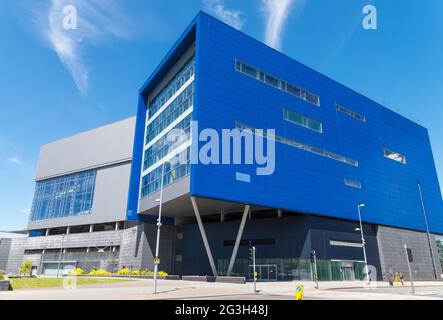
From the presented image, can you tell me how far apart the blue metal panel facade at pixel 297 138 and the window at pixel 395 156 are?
1.10m

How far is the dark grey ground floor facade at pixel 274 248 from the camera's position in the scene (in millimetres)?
48656

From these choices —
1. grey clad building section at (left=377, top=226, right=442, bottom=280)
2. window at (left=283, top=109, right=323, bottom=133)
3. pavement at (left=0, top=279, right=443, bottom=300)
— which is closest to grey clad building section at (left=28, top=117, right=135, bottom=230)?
window at (left=283, top=109, right=323, bottom=133)

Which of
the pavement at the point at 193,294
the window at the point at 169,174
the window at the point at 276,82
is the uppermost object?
the window at the point at 276,82

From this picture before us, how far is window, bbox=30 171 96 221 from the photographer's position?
3226 inches

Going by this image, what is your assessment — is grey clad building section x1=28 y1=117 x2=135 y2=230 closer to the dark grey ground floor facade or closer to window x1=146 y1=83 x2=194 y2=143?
the dark grey ground floor facade

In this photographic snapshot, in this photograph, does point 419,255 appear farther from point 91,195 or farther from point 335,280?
point 91,195

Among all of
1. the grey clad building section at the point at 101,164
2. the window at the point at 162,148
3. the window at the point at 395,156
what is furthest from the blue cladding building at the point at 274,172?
the grey clad building section at the point at 101,164

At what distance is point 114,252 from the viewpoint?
72188mm

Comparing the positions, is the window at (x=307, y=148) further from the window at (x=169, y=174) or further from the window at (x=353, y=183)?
the window at (x=169, y=174)

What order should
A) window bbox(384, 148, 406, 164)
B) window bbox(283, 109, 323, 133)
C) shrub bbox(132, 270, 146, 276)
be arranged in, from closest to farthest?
window bbox(283, 109, 323, 133)
shrub bbox(132, 270, 146, 276)
window bbox(384, 148, 406, 164)

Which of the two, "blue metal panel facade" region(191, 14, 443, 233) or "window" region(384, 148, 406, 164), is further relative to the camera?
"window" region(384, 148, 406, 164)

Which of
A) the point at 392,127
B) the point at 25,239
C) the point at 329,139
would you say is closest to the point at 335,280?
the point at 329,139

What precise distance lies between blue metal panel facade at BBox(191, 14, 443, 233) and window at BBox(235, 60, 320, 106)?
756 mm

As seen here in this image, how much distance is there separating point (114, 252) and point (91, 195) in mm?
16956
